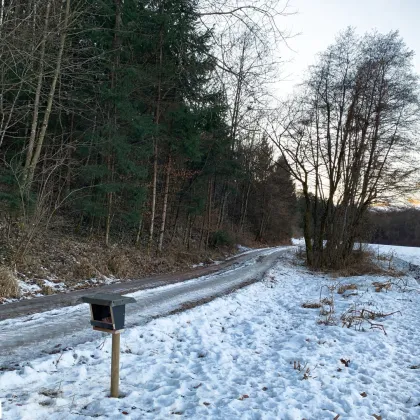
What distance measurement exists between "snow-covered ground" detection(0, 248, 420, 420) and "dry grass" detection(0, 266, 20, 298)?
3.85 meters

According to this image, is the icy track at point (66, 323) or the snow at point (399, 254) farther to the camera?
the snow at point (399, 254)

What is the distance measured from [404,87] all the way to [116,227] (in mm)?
16072

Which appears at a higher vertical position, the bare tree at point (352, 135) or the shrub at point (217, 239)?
the bare tree at point (352, 135)

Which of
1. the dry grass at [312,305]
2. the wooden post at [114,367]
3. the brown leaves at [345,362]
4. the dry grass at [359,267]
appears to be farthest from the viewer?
the dry grass at [359,267]

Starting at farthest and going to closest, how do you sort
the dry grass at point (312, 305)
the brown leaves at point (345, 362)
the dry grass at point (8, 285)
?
1. the dry grass at point (312, 305)
2. the dry grass at point (8, 285)
3. the brown leaves at point (345, 362)

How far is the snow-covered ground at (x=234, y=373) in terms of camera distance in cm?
411

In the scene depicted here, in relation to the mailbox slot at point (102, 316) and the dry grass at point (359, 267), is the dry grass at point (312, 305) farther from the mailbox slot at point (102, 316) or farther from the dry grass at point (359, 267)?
the dry grass at point (359, 267)

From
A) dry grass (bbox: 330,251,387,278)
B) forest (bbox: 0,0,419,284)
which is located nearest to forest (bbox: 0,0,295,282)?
forest (bbox: 0,0,419,284)

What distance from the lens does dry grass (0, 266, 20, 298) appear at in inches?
345

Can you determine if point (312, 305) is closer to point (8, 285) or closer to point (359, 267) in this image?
point (8, 285)

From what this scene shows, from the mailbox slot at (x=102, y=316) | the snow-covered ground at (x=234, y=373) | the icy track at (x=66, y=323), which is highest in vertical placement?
the mailbox slot at (x=102, y=316)

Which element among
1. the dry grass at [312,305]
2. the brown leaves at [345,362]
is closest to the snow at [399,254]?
the dry grass at [312,305]

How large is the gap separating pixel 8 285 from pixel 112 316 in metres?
6.18

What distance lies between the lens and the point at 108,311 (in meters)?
4.10
